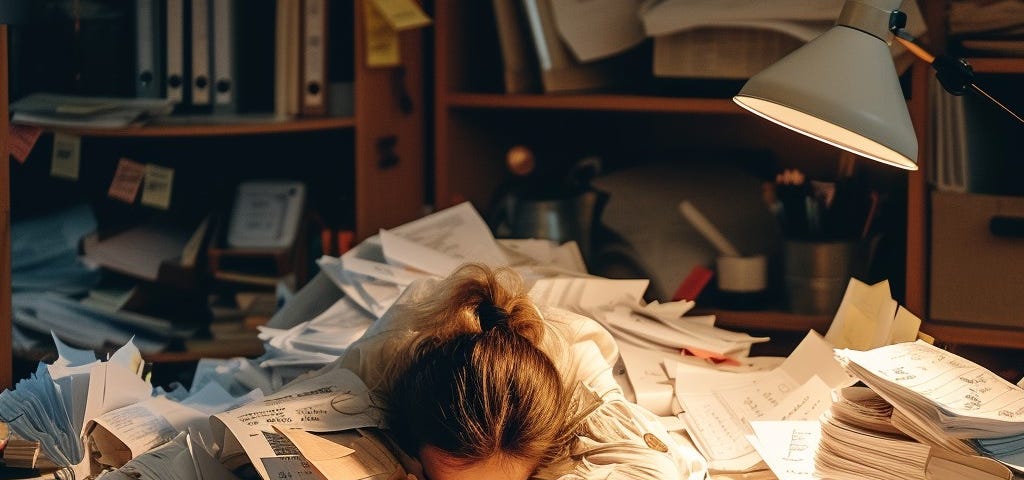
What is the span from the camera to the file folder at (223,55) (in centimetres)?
201

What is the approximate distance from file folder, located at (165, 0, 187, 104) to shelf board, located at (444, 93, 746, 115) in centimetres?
46

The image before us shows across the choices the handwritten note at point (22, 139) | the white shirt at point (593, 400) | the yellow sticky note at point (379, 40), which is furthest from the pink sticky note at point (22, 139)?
the white shirt at point (593, 400)

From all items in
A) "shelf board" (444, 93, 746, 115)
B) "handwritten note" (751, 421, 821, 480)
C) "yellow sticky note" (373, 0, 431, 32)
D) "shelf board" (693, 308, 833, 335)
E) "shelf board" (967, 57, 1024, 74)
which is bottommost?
"handwritten note" (751, 421, 821, 480)

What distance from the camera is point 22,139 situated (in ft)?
6.18

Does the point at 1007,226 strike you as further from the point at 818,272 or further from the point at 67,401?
the point at 67,401

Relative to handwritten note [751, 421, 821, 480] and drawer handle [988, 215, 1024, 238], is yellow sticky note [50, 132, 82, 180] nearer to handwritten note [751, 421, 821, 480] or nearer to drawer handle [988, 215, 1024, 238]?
handwritten note [751, 421, 821, 480]

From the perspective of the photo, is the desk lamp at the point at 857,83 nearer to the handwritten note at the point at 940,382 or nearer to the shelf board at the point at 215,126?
the handwritten note at the point at 940,382

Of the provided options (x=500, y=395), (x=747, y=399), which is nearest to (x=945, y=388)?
(x=747, y=399)

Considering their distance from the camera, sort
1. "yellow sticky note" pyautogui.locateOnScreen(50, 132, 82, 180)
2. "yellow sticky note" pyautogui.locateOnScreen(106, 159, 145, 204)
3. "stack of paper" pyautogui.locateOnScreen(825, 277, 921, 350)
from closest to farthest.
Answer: "stack of paper" pyautogui.locateOnScreen(825, 277, 921, 350)
"yellow sticky note" pyautogui.locateOnScreen(50, 132, 82, 180)
"yellow sticky note" pyautogui.locateOnScreen(106, 159, 145, 204)

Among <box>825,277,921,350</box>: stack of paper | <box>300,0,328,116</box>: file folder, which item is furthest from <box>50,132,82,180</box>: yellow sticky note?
<box>825,277,921,350</box>: stack of paper

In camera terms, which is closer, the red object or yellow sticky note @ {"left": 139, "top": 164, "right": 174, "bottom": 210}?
the red object

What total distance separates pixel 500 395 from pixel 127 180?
Answer: 48.0 inches

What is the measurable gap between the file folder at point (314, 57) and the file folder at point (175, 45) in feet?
0.68

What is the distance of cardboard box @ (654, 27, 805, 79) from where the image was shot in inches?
68.5
